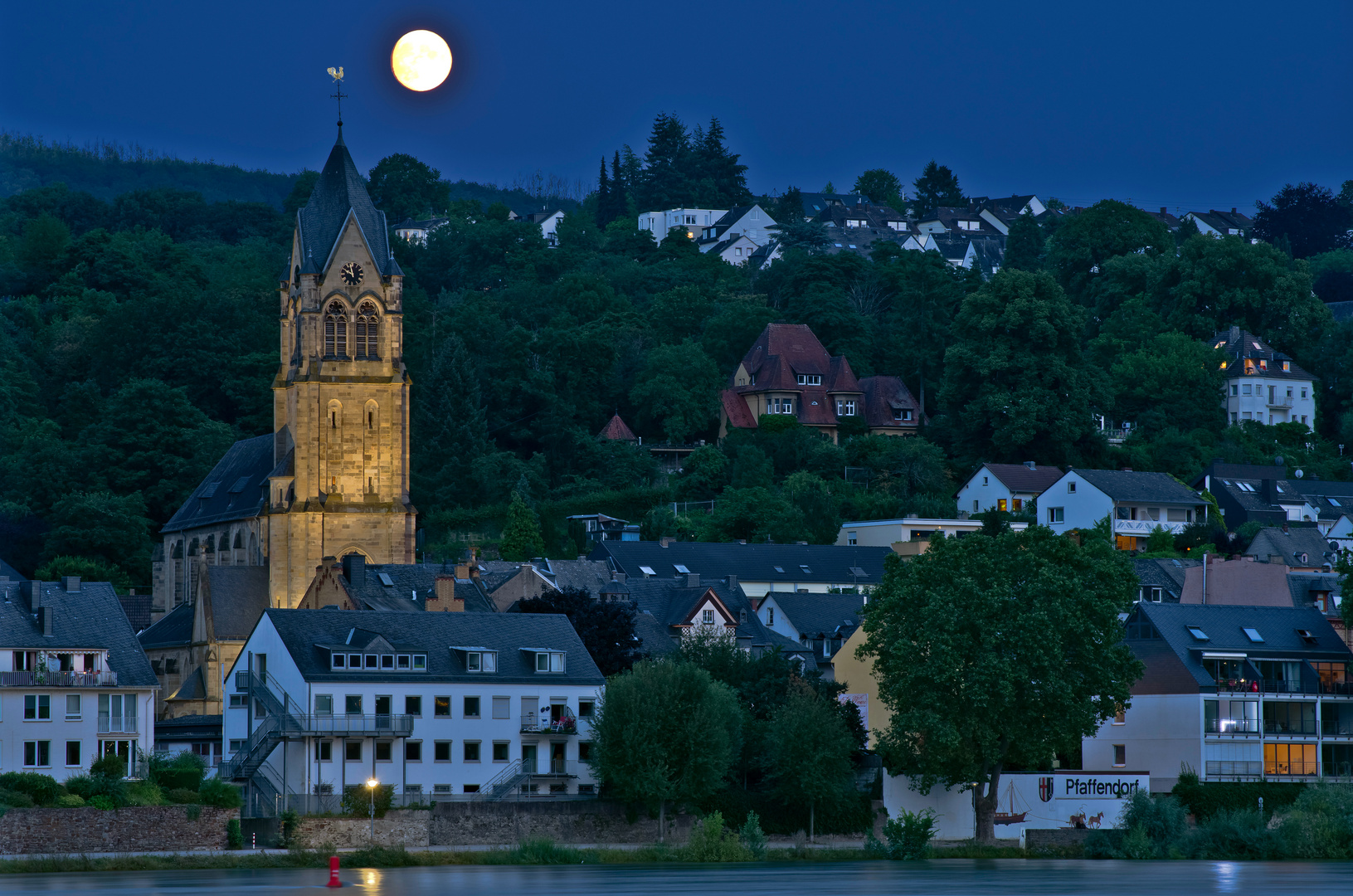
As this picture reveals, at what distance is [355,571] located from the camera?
83125 mm

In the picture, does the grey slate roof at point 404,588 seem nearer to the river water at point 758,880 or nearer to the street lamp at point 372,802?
the street lamp at point 372,802

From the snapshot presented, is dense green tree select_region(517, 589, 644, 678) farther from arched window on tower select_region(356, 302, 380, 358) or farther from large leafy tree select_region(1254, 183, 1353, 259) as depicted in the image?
large leafy tree select_region(1254, 183, 1353, 259)

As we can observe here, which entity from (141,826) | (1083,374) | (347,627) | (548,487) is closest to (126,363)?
(548,487)

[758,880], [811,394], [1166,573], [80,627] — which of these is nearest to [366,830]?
[758,880]

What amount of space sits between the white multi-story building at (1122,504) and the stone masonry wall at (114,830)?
65896mm

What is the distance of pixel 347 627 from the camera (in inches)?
2665

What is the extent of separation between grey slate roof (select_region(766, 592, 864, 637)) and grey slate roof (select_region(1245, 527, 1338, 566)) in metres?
21.0

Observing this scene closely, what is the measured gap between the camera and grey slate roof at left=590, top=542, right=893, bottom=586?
342 feet

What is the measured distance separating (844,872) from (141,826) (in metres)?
17.0

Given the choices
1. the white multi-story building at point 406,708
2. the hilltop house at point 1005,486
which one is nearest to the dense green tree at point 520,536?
the hilltop house at point 1005,486

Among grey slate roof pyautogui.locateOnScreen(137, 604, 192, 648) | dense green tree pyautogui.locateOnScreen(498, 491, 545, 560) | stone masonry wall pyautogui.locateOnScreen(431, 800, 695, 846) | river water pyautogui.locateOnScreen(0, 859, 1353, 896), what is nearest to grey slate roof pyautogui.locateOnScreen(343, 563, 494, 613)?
grey slate roof pyautogui.locateOnScreen(137, 604, 192, 648)

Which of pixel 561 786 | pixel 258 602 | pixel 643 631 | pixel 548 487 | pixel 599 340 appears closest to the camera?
pixel 561 786

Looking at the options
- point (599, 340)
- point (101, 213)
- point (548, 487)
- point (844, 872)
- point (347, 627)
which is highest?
point (101, 213)

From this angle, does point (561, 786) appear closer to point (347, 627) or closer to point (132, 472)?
point (347, 627)
